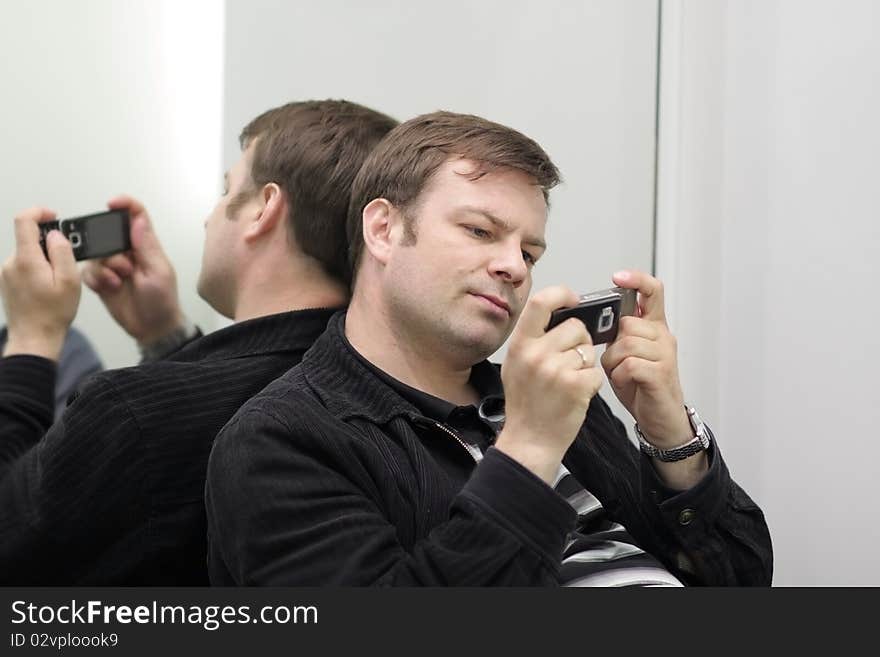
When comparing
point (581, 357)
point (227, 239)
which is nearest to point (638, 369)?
point (581, 357)

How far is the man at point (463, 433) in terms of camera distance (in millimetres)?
919

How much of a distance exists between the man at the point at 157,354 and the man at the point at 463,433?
0.10 metres

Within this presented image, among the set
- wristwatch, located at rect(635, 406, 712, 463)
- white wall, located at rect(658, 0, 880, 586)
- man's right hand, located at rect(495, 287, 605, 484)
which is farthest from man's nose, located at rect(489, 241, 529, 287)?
white wall, located at rect(658, 0, 880, 586)

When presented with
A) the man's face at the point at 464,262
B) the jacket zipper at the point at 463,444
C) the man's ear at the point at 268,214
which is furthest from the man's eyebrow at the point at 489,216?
the man's ear at the point at 268,214

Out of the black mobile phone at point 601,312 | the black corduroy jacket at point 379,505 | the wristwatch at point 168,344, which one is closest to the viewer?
the black corduroy jacket at point 379,505

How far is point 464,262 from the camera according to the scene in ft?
3.58

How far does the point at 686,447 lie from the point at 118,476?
60 centimetres

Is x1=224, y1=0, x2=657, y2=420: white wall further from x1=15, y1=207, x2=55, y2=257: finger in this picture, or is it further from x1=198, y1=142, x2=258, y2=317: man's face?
x1=15, y1=207, x2=55, y2=257: finger

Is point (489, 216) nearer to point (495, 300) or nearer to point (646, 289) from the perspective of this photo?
point (495, 300)

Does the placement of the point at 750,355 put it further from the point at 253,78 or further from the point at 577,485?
the point at 253,78

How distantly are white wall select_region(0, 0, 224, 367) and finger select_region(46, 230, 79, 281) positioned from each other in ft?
0.36

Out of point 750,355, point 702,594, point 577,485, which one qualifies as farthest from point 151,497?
point 750,355

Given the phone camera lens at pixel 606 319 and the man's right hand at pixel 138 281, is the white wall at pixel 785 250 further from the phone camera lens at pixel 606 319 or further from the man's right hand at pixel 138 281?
the man's right hand at pixel 138 281

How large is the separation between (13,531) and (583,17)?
3.63 ft
